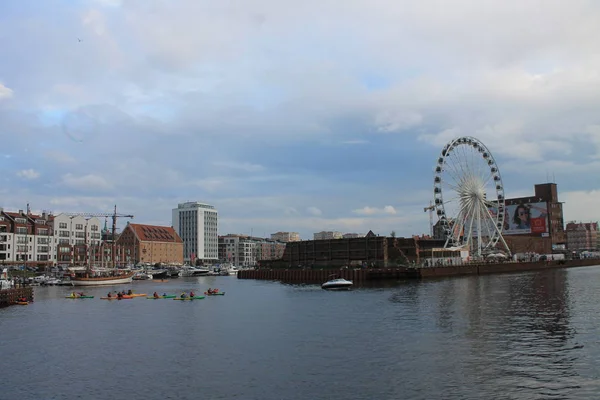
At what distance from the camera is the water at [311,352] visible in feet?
103

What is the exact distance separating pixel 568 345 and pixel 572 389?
13.0 metres

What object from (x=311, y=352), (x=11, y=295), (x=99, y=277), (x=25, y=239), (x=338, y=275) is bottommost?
(x=311, y=352)

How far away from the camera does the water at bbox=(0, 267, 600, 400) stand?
31.5 meters

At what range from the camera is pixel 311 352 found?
41406 millimetres

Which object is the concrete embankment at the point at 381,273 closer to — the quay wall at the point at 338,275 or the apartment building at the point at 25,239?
the quay wall at the point at 338,275

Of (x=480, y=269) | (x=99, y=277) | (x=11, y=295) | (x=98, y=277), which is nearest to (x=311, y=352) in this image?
(x=11, y=295)

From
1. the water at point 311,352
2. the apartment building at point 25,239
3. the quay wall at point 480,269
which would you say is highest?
the apartment building at point 25,239

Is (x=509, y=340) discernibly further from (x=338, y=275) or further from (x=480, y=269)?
(x=480, y=269)

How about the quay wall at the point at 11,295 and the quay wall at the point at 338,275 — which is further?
the quay wall at the point at 338,275

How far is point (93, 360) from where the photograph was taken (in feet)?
133

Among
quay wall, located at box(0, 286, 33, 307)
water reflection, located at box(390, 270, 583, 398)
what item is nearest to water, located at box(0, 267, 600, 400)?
water reflection, located at box(390, 270, 583, 398)

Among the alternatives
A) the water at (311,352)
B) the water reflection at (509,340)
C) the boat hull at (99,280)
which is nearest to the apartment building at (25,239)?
the boat hull at (99,280)

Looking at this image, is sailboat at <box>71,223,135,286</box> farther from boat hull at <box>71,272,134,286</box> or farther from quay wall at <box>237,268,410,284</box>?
quay wall at <box>237,268,410,284</box>

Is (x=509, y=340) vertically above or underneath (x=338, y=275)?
underneath
